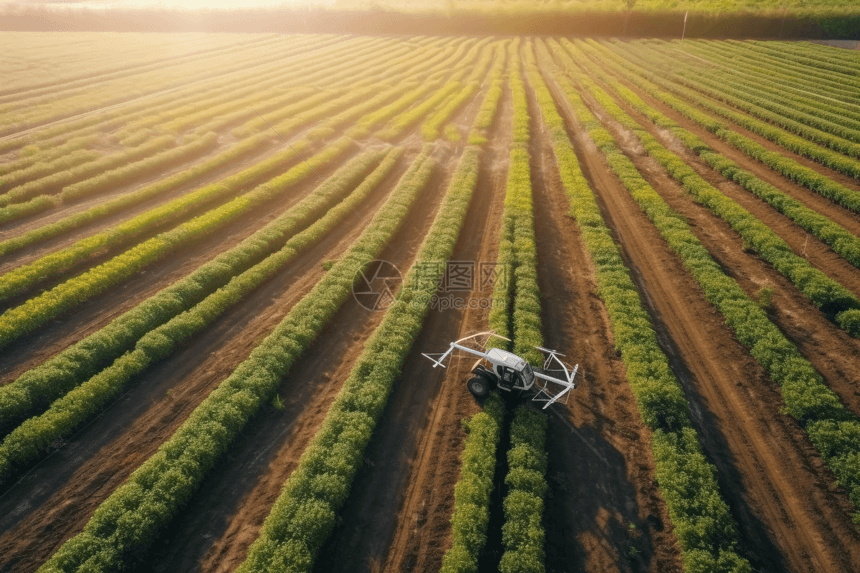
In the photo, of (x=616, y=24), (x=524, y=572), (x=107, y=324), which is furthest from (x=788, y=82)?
(x=107, y=324)

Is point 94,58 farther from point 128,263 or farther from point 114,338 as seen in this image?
point 114,338

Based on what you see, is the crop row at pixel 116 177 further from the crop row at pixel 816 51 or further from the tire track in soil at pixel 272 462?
the crop row at pixel 816 51

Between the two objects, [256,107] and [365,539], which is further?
[256,107]

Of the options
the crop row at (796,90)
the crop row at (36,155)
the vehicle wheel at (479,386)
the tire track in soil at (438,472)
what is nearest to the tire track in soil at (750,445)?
the vehicle wheel at (479,386)

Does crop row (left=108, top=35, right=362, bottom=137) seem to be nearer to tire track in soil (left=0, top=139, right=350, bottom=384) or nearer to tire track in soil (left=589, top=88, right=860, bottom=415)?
tire track in soil (left=0, top=139, right=350, bottom=384)

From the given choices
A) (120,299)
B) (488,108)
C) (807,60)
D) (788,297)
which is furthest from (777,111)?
(120,299)

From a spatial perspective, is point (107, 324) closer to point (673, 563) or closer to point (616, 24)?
point (673, 563)

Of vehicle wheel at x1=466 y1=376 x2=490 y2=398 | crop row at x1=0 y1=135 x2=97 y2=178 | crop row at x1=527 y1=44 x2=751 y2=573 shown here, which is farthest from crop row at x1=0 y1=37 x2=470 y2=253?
crop row at x1=527 y1=44 x2=751 y2=573
